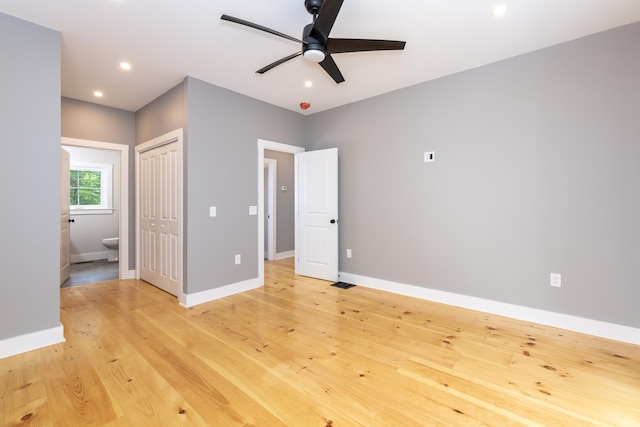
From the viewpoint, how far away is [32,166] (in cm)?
237

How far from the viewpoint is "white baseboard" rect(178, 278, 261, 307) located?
11.0 feet

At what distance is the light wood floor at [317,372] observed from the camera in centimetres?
160

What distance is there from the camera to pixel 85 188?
6090mm

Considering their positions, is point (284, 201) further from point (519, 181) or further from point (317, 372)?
point (317, 372)

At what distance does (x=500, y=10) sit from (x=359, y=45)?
1.19 metres

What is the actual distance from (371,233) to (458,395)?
2469 millimetres

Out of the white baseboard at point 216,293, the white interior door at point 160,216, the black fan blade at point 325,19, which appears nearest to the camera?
the black fan blade at point 325,19

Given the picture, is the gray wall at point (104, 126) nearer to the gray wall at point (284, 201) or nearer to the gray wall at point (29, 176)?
the gray wall at point (29, 176)

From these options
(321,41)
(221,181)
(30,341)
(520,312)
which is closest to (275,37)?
(321,41)

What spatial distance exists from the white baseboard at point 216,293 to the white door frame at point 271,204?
2.07 meters

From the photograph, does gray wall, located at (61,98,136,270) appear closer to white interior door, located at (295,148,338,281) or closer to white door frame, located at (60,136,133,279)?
white door frame, located at (60,136,133,279)

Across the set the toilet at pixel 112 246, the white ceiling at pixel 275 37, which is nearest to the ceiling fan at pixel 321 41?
the white ceiling at pixel 275 37

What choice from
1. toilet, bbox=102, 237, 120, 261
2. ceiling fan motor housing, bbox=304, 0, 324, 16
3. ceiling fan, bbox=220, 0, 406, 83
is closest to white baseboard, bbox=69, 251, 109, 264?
toilet, bbox=102, 237, 120, 261

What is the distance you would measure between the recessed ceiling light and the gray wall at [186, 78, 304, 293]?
296 cm
